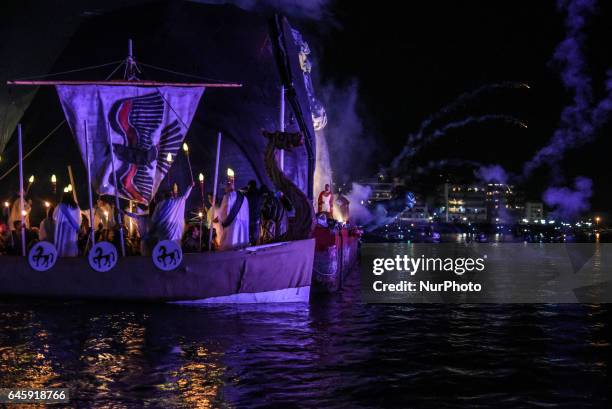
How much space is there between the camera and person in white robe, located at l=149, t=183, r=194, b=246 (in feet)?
62.6

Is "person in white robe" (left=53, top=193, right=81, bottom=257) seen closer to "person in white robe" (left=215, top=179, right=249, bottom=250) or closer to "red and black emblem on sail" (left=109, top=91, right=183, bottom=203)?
"red and black emblem on sail" (left=109, top=91, right=183, bottom=203)

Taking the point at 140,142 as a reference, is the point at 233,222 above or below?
below

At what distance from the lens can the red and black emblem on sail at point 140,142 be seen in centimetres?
2006

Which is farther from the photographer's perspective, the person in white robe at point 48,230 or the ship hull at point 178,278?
the person in white robe at point 48,230

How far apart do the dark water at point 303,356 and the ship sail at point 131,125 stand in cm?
411

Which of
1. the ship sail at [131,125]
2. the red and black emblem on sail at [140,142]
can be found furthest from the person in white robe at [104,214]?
the red and black emblem on sail at [140,142]

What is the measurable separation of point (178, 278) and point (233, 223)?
2.21 meters

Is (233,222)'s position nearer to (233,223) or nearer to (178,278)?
(233,223)

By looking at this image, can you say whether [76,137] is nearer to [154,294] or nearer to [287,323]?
[154,294]

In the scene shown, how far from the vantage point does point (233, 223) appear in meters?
19.0

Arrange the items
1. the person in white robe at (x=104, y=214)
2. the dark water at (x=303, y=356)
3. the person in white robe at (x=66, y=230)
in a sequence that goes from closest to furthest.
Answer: the dark water at (x=303, y=356) < the person in white robe at (x=66, y=230) < the person in white robe at (x=104, y=214)

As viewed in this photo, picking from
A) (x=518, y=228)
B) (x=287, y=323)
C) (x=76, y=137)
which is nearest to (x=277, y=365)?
(x=287, y=323)
